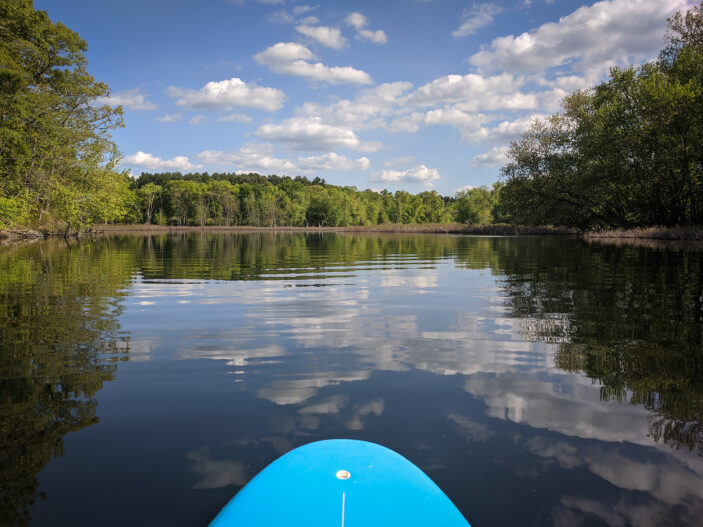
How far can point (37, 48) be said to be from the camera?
3186 centimetres

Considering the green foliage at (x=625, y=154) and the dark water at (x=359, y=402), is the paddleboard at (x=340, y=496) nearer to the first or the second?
the dark water at (x=359, y=402)

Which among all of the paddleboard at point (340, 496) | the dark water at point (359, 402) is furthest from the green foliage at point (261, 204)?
the paddleboard at point (340, 496)

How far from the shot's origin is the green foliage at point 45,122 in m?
28.6

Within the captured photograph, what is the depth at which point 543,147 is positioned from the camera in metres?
59.7

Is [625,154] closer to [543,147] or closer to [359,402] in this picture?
[543,147]

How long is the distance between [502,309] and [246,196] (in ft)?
461

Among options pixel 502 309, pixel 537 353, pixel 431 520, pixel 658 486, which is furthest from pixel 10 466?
pixel 502 309

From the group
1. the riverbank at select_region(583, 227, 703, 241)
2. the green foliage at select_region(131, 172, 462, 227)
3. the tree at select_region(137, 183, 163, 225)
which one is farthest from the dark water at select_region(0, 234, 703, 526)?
the tree at select_region(137, 183, 163, 225)

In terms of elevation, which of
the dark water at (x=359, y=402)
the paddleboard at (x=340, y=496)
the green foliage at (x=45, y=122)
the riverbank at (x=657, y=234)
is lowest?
the dark water at (x=359, y=402)

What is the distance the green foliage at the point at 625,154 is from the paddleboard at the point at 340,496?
46.5 metres

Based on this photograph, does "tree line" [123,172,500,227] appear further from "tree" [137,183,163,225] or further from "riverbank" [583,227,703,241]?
"riverbank" [583,227,703,241]

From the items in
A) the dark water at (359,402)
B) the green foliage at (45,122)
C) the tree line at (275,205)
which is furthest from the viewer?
the tree line at (275,205)

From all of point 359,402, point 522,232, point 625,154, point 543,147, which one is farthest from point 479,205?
point 359,402

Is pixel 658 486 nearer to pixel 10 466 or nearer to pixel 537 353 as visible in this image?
pixel 537 353
